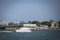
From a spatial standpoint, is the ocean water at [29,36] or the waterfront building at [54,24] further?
the waterfront building at [54,24]

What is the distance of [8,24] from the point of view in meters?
30.4

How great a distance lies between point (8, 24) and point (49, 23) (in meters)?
4.67

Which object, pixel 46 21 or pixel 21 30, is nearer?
pixel 21 30

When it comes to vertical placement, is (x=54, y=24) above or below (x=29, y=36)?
above

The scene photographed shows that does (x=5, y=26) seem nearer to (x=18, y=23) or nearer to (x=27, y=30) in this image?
(x=18, y=23)

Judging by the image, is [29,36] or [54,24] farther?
[54,24]

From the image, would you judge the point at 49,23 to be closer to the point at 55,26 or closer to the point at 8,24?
the point at 55,26

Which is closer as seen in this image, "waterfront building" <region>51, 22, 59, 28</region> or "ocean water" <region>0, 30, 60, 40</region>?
"ocean water" <region>0, 30, 60, 40</region>

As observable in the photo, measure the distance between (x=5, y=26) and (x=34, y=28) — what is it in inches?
135

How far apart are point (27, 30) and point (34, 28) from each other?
4595mm

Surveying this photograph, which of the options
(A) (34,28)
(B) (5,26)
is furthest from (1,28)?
(A) (34,28)

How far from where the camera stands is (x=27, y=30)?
86.4ft

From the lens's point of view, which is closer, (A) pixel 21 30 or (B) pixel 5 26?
(A) pixel 21 30

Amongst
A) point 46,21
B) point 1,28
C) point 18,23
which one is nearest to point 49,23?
point 46,21
